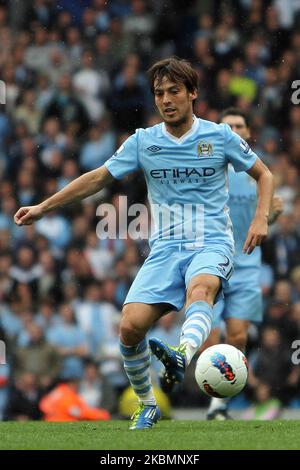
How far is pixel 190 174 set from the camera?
7.17 meters

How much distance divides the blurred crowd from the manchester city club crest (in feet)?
17.4

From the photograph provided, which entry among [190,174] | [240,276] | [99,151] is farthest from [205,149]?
[99,151]

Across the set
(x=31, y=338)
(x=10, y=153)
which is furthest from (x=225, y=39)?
(x=31, y=338)

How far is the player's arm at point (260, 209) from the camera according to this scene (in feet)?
22.5

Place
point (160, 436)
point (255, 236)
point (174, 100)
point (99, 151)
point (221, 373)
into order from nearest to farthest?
1. point (160, 436)
2. point (221, 373)
3. point (255, 236)
4. point (174, 100)
5. point (99, 151)

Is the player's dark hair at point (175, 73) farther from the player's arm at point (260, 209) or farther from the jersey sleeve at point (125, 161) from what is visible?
the player's arm at point (260, 209)

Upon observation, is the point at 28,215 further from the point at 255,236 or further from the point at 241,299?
the point at 241,299

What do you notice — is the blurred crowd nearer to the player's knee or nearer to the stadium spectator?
the stadium spectator

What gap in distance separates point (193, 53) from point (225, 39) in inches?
23.4

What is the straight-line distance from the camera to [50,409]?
11.5 metres

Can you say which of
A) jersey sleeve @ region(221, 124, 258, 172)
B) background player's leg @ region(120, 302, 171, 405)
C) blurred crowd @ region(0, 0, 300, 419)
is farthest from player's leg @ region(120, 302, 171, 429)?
blurred crowd @ region(0, 0, 300, 419)

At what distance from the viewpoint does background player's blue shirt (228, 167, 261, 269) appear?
30.2 feet

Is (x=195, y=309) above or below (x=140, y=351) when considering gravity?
above

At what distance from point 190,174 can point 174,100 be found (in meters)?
0.49
